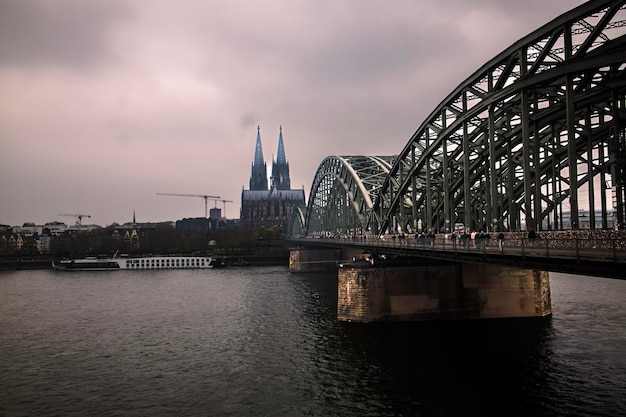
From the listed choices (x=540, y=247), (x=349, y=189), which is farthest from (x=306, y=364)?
(x=349, y=189)

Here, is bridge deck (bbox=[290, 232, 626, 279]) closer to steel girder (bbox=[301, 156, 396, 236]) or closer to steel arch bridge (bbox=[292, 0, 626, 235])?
steel arch bridge (bbox=[292, 0, 626, 235])

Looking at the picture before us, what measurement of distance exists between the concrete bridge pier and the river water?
1276mm

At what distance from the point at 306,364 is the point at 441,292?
1473 centimetres

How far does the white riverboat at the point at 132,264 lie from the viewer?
383ft

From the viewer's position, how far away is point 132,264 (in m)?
120

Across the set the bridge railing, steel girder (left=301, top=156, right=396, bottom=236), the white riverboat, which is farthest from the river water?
the white riverboat

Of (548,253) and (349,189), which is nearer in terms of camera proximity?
(548,253)

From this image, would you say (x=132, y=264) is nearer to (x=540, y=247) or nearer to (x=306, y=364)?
(x=306, y=364)

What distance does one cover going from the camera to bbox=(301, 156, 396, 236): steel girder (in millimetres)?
77625

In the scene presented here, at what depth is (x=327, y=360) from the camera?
103ft

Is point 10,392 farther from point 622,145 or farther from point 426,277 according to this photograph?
point 622,145

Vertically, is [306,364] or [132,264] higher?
[132,264]

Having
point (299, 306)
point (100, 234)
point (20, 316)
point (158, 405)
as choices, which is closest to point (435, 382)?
point (158, 405)

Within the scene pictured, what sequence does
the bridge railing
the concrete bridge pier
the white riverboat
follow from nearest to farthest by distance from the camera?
the bridge railing, the concrete bridge pier, the white riverboat
